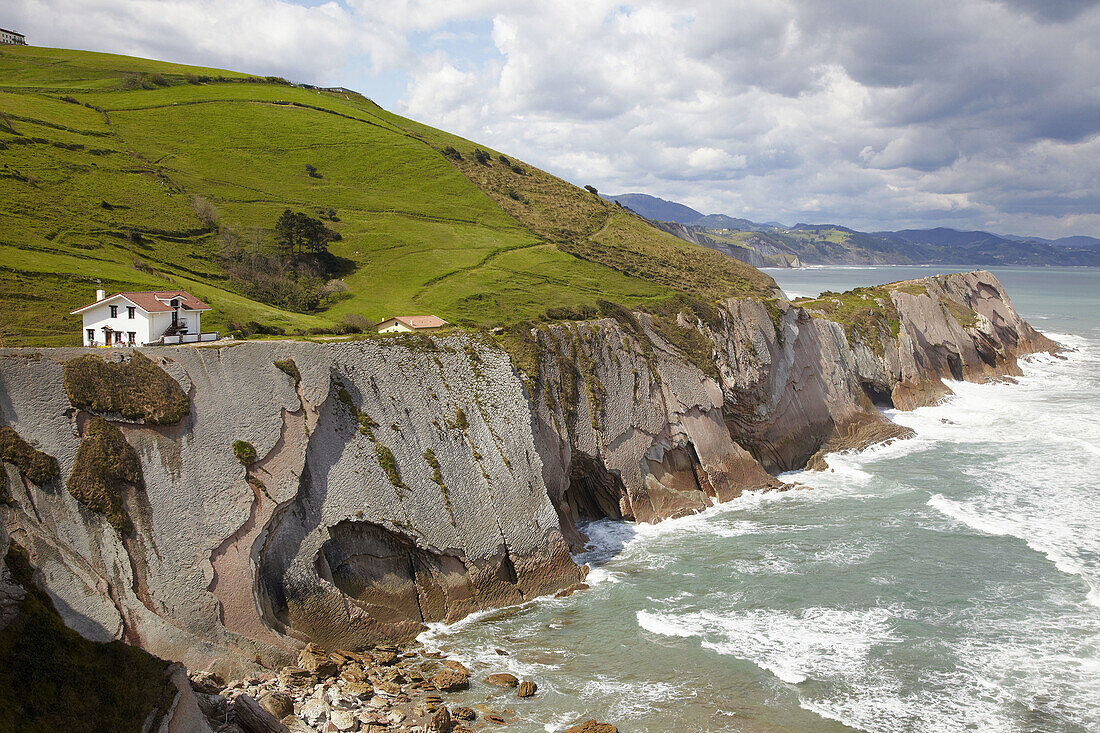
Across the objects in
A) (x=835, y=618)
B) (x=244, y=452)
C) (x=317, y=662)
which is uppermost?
(x=244, y=452)

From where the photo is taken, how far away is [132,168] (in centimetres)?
6025

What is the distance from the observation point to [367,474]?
25.2m

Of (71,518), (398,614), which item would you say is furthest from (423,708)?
(71,518)

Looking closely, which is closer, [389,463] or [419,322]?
[389,463]

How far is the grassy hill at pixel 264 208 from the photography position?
44.9 m

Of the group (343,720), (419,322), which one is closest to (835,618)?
(343,720)

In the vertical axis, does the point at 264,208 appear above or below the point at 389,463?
above

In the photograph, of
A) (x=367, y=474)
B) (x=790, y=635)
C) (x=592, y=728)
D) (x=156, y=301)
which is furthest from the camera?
(x=156, y=301)

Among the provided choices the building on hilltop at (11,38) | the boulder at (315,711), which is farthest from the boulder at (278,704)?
the building on hilltop at (11,38)

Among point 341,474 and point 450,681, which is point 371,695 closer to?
point 450,681

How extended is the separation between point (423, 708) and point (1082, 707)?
18.3 metres

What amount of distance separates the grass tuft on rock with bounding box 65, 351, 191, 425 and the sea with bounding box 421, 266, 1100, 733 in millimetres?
11613

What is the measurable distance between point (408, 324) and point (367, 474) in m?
17.6

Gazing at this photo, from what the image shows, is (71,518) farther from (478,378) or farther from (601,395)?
(601,395)
